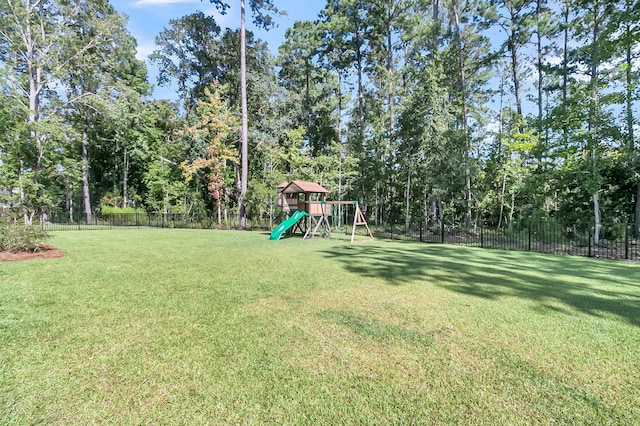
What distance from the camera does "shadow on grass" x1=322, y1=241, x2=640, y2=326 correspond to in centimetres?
453

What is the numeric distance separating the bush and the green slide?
7.58 m

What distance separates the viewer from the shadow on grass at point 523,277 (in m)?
4.53

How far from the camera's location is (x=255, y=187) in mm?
19438

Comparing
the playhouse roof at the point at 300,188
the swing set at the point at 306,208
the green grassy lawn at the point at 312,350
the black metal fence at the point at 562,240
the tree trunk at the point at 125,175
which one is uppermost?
the tree trunk at the point at 125,175

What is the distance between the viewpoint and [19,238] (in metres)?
7.15

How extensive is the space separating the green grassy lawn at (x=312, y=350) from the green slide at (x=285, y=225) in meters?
7.51

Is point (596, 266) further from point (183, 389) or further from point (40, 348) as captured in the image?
point (40, 348)

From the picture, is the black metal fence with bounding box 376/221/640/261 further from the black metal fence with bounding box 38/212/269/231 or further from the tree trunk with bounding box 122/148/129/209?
the tree trunk with bounding box 122/148/129/209

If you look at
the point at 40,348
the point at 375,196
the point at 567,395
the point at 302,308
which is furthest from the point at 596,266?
the point at 375,196

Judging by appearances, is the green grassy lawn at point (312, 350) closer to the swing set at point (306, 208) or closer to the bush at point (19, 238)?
the bush at point (19, 238)

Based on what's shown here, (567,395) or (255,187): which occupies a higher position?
(255,187)

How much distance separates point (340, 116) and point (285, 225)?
17.3 metres

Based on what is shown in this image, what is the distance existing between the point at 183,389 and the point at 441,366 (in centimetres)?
214

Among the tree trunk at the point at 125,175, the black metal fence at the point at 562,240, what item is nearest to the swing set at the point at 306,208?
the black metal fence at the point at 562,240
